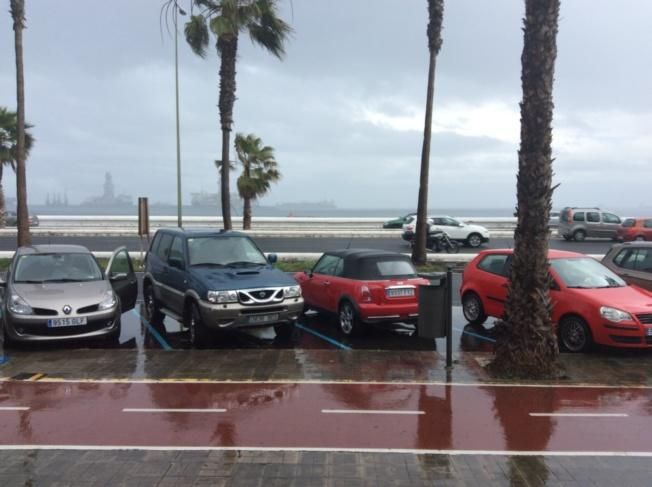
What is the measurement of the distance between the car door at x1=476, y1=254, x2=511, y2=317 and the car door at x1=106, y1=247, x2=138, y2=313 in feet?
21.8

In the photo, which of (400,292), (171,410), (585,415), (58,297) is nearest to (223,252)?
(58,297)

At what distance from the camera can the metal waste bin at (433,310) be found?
8156mm

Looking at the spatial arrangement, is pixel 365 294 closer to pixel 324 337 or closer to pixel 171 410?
pixel 324 337

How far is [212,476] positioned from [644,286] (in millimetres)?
9328

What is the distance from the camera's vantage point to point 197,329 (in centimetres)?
941

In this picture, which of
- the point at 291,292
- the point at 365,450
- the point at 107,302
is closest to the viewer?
the point at 365,450

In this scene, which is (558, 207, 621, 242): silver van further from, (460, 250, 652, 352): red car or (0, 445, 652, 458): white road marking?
(0, 445, 652, 458): white road marking

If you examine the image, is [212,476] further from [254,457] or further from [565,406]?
[565,406]

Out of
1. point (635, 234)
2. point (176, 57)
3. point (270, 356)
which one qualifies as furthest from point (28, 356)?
point (635, 234)

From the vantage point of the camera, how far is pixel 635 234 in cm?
2892

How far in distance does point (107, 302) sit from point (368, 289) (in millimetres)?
4231

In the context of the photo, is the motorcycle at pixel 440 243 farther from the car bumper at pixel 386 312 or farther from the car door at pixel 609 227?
the car bumper at pixel 386 312

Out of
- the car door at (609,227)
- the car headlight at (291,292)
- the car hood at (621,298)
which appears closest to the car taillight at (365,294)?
the car headlight at (291,292)

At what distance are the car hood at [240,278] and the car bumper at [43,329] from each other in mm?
1657
